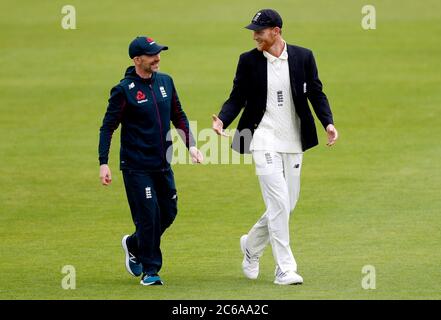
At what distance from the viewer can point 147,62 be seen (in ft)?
42.0

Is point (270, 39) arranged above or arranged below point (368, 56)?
above

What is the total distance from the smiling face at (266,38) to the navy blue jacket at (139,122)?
1.02m

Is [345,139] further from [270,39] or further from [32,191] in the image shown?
[270,39]

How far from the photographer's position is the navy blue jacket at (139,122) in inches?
505

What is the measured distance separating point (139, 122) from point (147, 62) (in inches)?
22.4

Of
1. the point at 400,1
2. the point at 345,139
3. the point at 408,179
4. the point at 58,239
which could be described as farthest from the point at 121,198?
the point at 400,1

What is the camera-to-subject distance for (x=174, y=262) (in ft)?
47.1

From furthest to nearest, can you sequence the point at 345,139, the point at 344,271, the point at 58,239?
the point at 345,139, the point at 58,239, the point at 344,271

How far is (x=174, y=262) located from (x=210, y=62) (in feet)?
52.8
